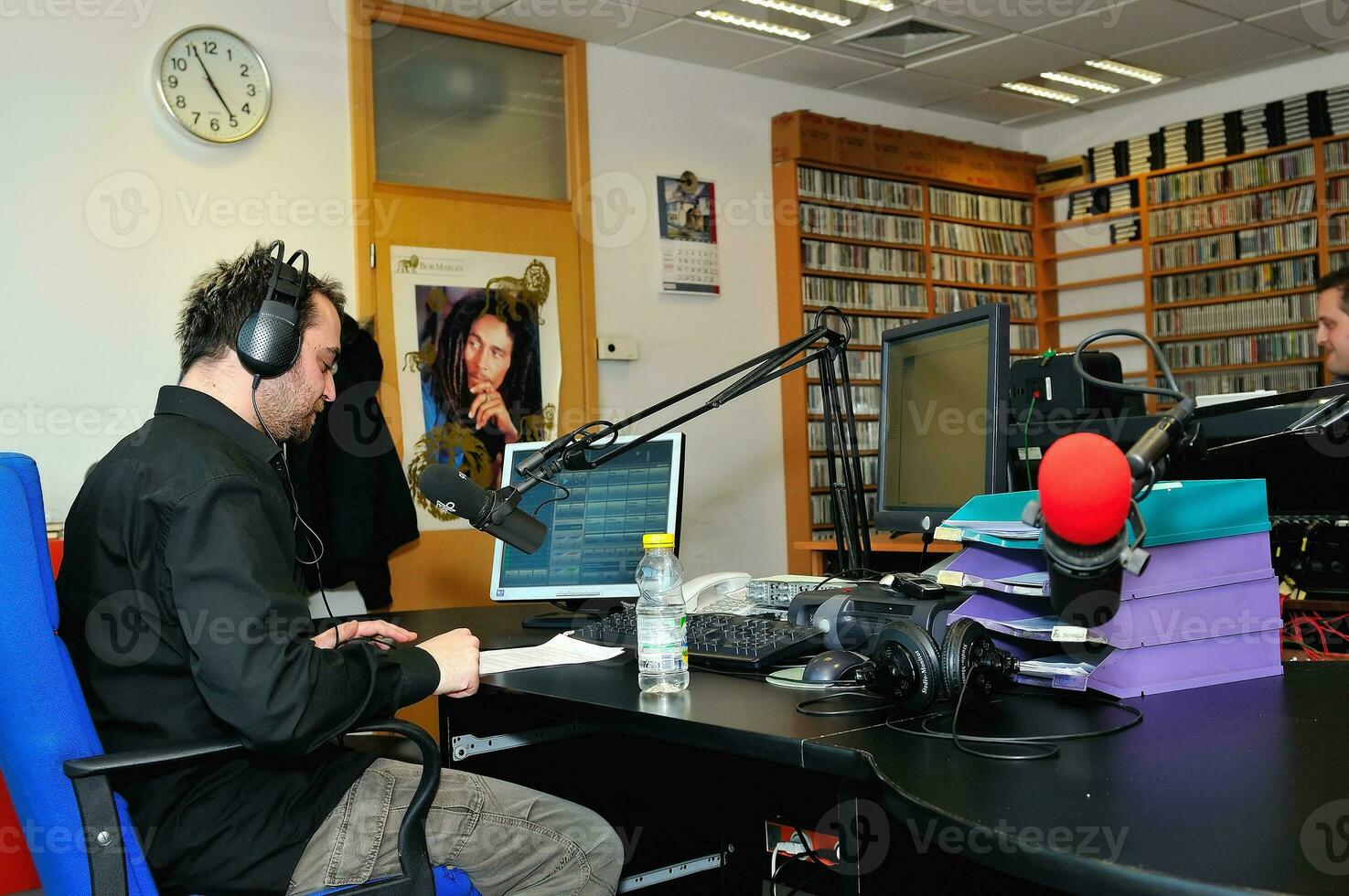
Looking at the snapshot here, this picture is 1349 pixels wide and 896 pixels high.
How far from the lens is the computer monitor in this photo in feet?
6.13

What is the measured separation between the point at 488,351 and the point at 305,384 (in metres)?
2.90

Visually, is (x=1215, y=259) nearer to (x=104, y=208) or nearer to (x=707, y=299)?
(x=707, y=299)

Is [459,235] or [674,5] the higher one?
[674,5]

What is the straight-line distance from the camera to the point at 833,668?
159 cm

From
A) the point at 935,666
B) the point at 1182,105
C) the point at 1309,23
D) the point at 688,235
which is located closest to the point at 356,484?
the point at 688,235

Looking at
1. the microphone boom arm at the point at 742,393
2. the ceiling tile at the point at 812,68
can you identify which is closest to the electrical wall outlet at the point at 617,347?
the ceiling tile at the point at 812,68

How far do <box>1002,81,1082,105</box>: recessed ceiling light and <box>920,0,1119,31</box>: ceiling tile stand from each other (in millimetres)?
950

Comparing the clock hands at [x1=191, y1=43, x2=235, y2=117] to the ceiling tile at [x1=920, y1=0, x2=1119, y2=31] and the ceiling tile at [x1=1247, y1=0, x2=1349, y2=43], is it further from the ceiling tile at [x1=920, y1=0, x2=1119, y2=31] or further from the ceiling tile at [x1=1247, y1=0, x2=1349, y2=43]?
the ceiling tile at [x1=1247, y1=0, x2=1349, y2=43]

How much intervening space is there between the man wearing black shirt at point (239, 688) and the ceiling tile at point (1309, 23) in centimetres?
520

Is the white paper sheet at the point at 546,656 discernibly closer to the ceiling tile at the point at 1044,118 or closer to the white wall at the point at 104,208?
the white wall at the point at 104,208

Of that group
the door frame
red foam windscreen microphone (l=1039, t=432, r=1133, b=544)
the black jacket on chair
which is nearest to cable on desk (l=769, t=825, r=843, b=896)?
red foam windscreen microphone (l=1039, t=432, r=1133, b=544)

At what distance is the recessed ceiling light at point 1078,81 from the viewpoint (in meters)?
6.05

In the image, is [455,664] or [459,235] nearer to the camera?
[455,664]

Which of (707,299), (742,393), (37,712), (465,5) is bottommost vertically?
(37,712)
